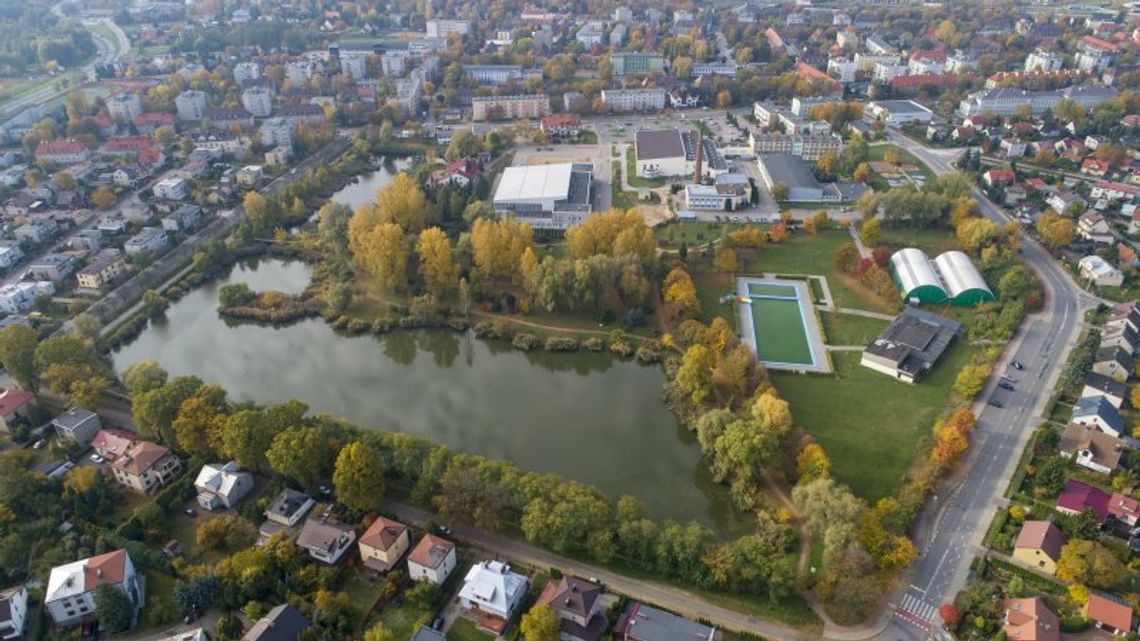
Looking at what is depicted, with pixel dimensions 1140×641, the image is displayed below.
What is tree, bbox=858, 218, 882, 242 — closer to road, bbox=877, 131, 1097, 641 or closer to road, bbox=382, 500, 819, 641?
road, bbox=877, 131, 1097, 641

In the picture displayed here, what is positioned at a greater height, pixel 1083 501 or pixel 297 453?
pixel 297 453

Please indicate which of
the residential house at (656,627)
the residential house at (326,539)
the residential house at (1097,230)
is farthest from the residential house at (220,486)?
the residential house at (1097,230)

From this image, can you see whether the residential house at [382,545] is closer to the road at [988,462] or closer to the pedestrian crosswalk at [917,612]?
the road at [988,462]

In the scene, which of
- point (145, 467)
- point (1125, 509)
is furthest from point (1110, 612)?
point (145, 467)

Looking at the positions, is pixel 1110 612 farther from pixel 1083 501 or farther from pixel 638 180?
pixel 638 180

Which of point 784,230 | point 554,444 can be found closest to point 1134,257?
point 784,230

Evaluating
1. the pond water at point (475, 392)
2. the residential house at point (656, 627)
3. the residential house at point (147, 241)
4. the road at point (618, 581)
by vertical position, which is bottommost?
the pond water at point (475, 392)
